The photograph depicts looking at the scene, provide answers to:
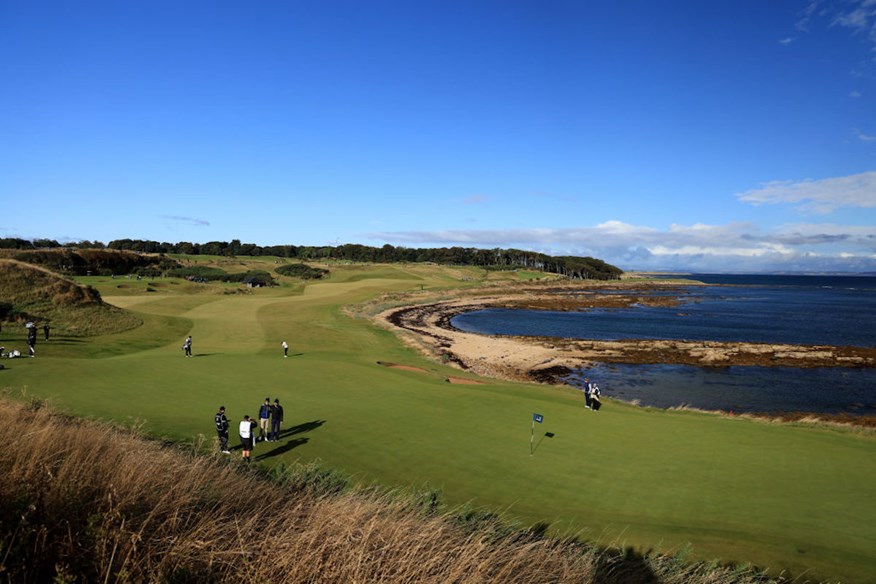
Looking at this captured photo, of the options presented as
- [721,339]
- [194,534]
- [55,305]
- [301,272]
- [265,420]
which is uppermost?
[301,272]

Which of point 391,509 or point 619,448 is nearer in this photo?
point 391,509

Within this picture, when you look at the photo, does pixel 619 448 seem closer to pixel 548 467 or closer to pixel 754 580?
pixel 548 467

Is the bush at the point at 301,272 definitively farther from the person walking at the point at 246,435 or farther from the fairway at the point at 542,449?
the person walking at the point at 246,435

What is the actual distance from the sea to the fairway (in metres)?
15.6

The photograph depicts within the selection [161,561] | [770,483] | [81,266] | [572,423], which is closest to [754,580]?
[770,483]

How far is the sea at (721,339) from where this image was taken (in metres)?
33.3

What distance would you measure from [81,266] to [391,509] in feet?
333

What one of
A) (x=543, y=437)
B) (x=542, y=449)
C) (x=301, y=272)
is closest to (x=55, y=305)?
(x=543, y=437)

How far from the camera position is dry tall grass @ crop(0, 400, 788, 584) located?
4246 mm

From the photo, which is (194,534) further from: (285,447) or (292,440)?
(292,440)

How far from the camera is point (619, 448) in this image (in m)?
15.5

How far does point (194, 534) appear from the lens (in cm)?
480

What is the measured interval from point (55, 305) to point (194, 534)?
1667 inches

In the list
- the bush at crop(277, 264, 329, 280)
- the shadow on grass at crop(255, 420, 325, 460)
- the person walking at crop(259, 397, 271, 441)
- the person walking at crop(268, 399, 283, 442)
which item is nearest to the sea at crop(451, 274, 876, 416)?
the shadow on grass at crop(255, 420, 325, 460)
